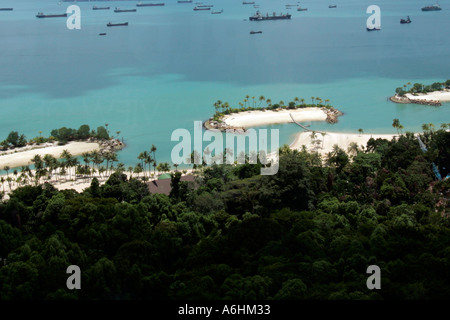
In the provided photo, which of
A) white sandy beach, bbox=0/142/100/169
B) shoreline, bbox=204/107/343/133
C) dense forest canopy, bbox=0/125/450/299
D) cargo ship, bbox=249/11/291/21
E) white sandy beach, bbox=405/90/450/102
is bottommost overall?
dense forest canopy, bbox=0/125/450/299

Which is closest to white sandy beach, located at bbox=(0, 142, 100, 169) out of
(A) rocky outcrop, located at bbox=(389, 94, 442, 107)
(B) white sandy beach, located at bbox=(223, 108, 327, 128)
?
(B) white sandy beach, located at bbox=(223, 108, 327, 128)

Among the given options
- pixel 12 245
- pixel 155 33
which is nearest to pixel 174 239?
pixel 12 245

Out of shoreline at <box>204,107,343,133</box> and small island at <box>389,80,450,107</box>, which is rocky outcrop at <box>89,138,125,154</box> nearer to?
shoreline at <box>204,107,343,133</box>

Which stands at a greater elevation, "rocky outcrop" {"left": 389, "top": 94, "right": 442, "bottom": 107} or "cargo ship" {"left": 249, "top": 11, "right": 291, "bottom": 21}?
"cargo ship" {"left": 249, "top": 11, "right": 291, "bottom": 21}

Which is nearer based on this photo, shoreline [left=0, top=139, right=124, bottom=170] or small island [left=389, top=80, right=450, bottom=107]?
shoreline [left=0, top=139, right=124, bottom=170]

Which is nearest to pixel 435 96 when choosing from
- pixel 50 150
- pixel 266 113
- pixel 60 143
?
Answer: pixel 266 113

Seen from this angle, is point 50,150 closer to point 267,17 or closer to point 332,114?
point 332,114

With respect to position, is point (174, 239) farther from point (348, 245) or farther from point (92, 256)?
point (348, 245)
